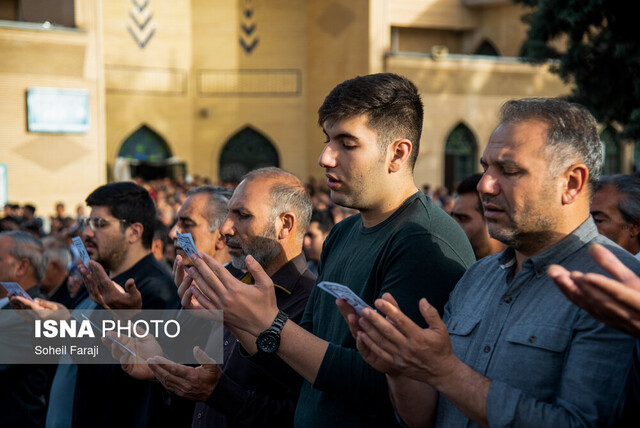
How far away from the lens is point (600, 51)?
14.7 m

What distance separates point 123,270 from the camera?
452 centimetres

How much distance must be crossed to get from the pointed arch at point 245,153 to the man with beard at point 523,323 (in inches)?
952

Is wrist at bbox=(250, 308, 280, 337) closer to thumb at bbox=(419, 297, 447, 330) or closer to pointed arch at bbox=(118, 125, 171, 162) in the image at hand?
thumb at bbox=(419, 297, 447, 330)

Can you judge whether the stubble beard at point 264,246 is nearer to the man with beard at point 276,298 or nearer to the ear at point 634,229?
the man with beard at point 276,298

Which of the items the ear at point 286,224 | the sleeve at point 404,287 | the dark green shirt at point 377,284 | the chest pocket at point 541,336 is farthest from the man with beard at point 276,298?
the chest pocket at point 541,336

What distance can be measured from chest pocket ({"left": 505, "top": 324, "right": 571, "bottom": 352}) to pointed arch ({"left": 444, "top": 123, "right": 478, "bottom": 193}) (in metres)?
23.2

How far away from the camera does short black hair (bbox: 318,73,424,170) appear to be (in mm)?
2578

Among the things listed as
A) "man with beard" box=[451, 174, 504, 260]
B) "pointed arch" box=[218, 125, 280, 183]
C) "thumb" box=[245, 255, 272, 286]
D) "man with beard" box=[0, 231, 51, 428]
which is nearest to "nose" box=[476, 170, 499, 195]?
"thumb" box=[245, 255, 272, 286]

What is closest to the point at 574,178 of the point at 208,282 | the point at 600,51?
the point at 208,282

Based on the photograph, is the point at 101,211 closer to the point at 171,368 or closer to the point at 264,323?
the point at 171,368

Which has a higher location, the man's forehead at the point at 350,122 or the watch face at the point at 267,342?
the man's forehead at the point at 350,122

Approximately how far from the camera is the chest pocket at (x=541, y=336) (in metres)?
1.95

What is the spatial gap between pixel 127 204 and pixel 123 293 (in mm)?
943

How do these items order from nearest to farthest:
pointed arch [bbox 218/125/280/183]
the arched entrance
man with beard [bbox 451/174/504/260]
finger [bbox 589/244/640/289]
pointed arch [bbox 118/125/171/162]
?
finger [bbox 589/244/640/289], man with beard [bbox 451/174/504/260], the arched entrance, pointed arch [bbox 118/125/171/162], pointed arch [bbox 218/125/280/183]
